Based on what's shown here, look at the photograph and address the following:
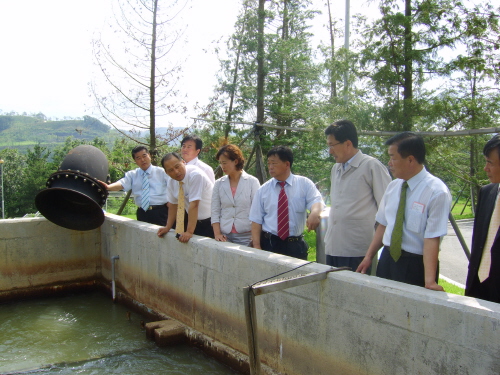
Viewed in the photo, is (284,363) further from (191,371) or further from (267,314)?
(191,371)

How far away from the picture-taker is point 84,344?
5051 millimetres

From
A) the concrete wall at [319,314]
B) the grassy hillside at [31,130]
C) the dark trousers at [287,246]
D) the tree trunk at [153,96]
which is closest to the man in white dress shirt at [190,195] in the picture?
the concrete wall at [319,314]

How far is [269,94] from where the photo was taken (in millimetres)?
13781

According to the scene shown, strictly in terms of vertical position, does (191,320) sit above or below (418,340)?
below

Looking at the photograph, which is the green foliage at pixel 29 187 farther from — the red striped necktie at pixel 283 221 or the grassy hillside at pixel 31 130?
the grassy hillside at pixel 31 130

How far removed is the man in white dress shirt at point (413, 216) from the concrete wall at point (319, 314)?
0.80 ft

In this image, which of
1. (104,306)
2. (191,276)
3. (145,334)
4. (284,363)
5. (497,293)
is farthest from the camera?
(104,306)

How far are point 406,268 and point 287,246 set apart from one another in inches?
53.1

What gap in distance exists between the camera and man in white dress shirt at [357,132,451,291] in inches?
115

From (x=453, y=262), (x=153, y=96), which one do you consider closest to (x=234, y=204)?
(x=453, y=262)

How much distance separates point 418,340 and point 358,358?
20.0 inches

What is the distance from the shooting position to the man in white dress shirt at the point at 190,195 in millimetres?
4938

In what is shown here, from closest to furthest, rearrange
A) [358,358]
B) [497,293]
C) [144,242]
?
[497,293], [358,358], [144,242]

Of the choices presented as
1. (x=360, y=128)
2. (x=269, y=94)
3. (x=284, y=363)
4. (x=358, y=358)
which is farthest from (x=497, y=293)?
(x=269, y=94)
